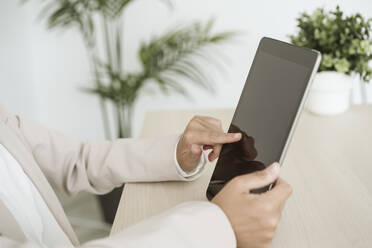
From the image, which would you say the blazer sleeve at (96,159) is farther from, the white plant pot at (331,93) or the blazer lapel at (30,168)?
the white plant pot at (331,93)

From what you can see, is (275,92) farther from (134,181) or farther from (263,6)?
(263,6)

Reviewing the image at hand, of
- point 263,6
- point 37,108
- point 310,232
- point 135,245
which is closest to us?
point 135,245

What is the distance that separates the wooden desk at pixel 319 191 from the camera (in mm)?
664

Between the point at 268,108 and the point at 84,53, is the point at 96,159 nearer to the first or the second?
the point at 268,108

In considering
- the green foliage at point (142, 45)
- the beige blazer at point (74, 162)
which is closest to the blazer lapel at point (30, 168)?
the beige blazer at point (74, 162)

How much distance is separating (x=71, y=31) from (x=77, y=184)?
5.20 ft

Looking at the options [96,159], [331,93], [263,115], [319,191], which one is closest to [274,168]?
[263,115]

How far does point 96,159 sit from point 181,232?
388mm

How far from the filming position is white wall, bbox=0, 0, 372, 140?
2123 millimetres

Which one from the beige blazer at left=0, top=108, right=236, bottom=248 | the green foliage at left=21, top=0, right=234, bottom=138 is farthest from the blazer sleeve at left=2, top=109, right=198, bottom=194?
the green foliage at left=21, top=0, right=234, bottom=138

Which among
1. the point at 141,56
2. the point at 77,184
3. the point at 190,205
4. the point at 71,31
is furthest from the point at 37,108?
the point at 190,205

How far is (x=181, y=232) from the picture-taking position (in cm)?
56

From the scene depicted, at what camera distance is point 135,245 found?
1.79 ft

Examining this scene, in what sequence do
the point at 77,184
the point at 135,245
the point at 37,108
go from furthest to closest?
1. the point at 37,108
2. the point at 77,184
3. the point at 135,245
